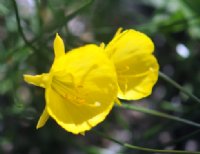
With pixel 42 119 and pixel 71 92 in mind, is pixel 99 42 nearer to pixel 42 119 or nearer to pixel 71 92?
pixel 71 92

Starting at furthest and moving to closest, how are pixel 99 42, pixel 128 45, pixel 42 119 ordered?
1. pixel 99 42
2. pixel 128 45
3. pixel 42 119

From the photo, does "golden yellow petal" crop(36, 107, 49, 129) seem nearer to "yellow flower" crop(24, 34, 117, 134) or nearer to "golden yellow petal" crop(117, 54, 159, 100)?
"yellow flower" crop(24, 34, 117, 134)

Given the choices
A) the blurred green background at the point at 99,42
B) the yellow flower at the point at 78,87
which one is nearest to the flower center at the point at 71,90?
the yellow flower at the point at 78,87

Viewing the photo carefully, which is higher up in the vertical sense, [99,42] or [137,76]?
[137,76]

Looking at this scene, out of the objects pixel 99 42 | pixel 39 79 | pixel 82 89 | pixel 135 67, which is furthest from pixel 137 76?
pixel 99 42

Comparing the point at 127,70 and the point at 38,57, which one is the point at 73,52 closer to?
the point at 127,70

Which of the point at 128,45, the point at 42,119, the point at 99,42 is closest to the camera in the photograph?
the point at 42,119

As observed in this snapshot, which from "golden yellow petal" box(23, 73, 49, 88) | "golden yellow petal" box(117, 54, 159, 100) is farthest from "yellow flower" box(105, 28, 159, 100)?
"golden yellow petal" box(23, 73, 49, 88)
